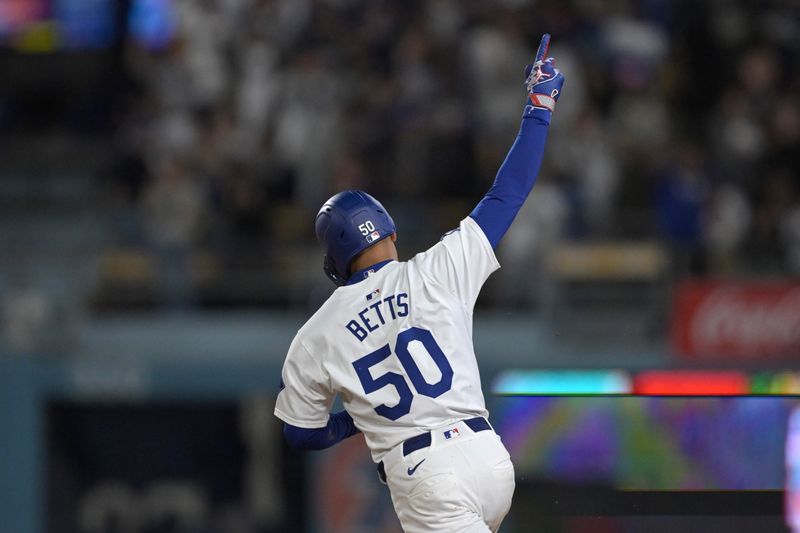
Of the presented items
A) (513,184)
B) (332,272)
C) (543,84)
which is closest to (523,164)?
(513,184)

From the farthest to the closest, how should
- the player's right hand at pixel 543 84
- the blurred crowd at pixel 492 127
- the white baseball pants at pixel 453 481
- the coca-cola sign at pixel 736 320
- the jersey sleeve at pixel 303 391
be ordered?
the blurred crowd at pixel 492 127
the coca-cola sign at pixel 736 320
the player's right hand at pixel 543 84
the jersey sleeve at pixel 303 391
the white baseball pants at pixel 453 481

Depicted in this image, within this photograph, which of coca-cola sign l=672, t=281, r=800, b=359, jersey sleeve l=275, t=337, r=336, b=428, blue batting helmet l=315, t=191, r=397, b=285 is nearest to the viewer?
jersey sleeve l=275, t=337, r=336, b=428

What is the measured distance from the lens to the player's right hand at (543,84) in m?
4.61

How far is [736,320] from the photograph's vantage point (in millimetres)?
10539

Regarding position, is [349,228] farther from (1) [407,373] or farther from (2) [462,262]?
(1) [407,373]

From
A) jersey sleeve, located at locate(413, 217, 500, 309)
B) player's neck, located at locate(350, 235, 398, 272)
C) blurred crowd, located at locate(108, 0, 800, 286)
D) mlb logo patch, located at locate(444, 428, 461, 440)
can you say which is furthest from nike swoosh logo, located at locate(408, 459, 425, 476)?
blurred crowd, located at locate(108, 0, 800, 286)

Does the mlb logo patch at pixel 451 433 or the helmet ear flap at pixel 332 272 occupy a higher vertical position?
the helmet ear flap at pixel 332 272

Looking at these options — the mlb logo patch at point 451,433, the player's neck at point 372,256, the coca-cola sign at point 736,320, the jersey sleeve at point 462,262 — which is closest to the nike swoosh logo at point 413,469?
the mlb logo patch at point 451,433

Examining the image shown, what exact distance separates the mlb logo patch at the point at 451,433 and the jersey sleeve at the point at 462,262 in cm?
40

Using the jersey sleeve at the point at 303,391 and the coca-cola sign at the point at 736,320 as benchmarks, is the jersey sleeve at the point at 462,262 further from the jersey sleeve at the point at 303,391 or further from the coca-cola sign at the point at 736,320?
the coca-cola sign at the point at 736,320

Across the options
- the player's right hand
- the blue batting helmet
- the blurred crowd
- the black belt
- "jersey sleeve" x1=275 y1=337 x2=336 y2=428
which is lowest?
the black belt

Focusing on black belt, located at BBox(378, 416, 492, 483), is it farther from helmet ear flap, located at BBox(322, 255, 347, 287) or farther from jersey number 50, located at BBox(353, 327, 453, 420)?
helmet ear flap, located at BBox(322, 255, 347, 287)

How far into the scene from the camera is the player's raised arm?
14.4ft

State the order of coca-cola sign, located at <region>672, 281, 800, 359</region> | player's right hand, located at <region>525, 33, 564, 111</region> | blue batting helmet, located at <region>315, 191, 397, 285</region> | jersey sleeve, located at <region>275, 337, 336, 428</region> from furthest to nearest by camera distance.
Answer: coca-cola sign, located at <region>672, 281, 800, 359</region> < player's right hand, located at <region>525, 33, 564, 111</region> < blue batting helmet, located at <region>315, 191, 397, 285</region> < jersey sleeve, located at <region>275, 337, 336, 428</region>
